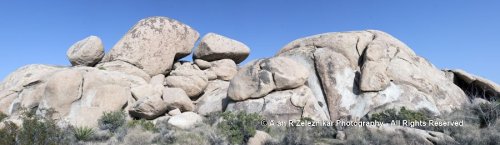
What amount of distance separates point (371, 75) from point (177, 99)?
9796mm

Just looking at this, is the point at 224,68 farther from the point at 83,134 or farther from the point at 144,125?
the point at 83,134

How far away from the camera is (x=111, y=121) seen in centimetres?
1772

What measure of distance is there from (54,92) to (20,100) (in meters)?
3.18

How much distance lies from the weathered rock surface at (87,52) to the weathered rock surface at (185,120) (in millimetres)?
9487

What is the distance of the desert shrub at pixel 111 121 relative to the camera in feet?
56.3

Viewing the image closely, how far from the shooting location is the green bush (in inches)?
558

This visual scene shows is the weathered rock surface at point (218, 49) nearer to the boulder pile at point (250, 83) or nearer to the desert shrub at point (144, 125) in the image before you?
the boulder pile at point (250, 83)

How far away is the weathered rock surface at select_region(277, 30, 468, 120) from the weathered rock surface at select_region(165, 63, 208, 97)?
5.38 meters

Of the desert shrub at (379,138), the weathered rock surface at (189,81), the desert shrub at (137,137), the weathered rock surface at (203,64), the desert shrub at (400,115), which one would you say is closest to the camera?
the desert shrub at (379,138)

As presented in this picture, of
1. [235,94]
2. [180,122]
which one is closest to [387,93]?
[235,94]

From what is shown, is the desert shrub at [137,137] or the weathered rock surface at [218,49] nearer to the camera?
the desert shrub at [137,137]

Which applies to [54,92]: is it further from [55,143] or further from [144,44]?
[55,143]

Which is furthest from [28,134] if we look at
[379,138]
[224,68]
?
[224,68]

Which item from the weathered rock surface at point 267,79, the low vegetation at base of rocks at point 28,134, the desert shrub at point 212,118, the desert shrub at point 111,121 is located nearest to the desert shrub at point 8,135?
the low vegetation at base of rocks at point 28,134
